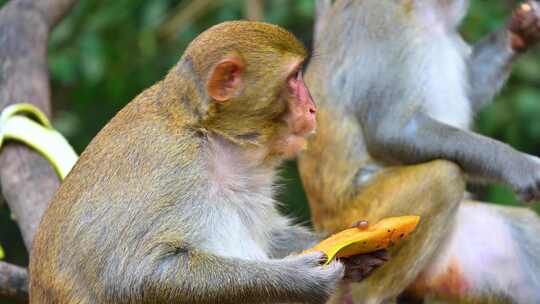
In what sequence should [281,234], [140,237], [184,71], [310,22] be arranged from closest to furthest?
1. [140,237]
2. [184,71]
3. [281,234]
4. [310,22]

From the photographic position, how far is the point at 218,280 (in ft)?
9.74

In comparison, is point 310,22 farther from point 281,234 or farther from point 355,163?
point 281,234

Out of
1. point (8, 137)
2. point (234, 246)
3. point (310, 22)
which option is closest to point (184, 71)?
point (234, 246)

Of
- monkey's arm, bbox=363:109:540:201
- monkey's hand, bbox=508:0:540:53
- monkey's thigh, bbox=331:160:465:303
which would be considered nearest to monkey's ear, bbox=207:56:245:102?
monkey's thigh, bbox=331:160:465:303

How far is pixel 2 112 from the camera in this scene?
4.38 meters

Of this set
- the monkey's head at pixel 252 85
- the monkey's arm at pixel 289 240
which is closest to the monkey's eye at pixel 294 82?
the monkey's head at pixel 252 85

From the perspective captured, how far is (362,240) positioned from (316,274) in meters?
0.25

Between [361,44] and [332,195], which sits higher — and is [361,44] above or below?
above

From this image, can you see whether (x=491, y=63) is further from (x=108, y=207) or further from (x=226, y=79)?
(x=108, y=207)

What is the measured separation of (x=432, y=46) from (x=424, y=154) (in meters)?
0.57

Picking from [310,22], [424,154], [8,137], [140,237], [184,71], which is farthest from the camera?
[310,22]

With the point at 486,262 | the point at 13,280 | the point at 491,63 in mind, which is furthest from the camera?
the point at 491,63

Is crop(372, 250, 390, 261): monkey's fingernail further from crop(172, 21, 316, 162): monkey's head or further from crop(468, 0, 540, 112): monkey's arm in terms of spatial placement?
crop(468, 0, 540, 112): monkey's arm

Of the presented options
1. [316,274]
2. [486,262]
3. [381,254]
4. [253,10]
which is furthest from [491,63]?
[316,274]
